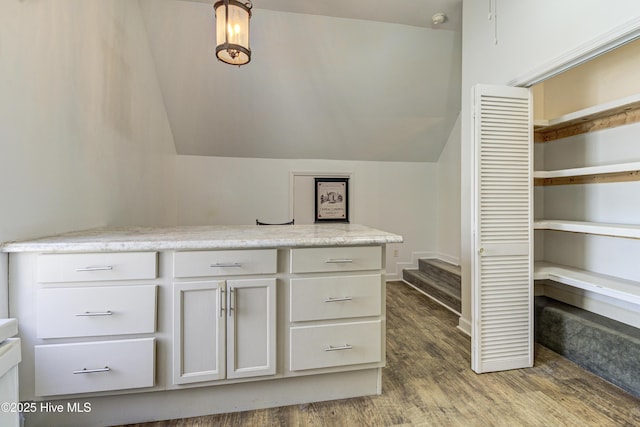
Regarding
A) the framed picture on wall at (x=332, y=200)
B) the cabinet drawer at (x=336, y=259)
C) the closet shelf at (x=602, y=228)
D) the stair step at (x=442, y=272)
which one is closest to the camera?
the cabinet drawer at (x=336, y=259)

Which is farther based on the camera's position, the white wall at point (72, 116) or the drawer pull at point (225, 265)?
the drawer pull at point (225, 265)

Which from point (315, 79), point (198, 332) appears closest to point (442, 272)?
point (315, 79)

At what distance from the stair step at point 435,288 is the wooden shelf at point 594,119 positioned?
1.80m

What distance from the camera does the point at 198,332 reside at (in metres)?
1.57

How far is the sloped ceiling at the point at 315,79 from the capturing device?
2.91m

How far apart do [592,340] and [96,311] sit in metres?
3.07

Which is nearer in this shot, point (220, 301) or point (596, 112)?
point (220, 301)

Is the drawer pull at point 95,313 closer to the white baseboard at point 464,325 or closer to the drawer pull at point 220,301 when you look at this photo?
the drawer pull at point 220,301

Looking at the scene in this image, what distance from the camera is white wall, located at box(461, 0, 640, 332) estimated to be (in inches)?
63.6

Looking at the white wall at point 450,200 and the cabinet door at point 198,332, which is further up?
the white wall at point 450,200

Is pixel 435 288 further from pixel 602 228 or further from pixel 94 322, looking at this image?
pixel 94 322

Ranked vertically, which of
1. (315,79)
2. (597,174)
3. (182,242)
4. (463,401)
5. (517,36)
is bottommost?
(463,401)

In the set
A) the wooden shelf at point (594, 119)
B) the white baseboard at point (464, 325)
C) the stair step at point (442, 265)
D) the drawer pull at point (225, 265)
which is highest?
the wooden shelf at point (594, 119)

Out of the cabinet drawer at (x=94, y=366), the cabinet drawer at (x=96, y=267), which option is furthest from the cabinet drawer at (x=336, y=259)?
the cabinet drawer at (x=94, y=366)
